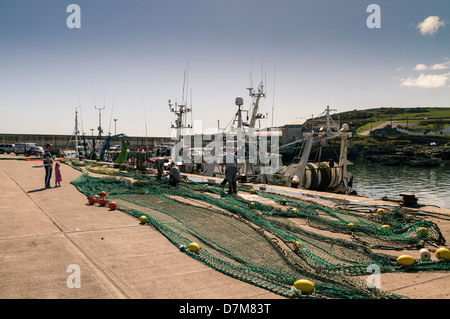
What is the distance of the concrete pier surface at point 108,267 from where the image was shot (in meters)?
3.52

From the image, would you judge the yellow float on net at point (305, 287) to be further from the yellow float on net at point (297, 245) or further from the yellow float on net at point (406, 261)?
the yellow float on net at point (406, 261)

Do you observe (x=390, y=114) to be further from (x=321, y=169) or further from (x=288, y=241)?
(x=288, y=241)

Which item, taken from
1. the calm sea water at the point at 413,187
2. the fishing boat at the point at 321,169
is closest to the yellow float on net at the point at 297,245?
the fishing boat at the point at 321,169

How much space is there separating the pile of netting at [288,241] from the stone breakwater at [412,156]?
62.8 m

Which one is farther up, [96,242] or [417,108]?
[417,108]

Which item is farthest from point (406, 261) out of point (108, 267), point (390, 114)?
point (390, 114)

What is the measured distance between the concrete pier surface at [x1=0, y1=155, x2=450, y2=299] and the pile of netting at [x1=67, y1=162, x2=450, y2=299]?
23cm

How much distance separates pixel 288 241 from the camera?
17.2 feet

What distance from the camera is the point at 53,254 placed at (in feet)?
15.2

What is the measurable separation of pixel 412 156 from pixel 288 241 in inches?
2764
